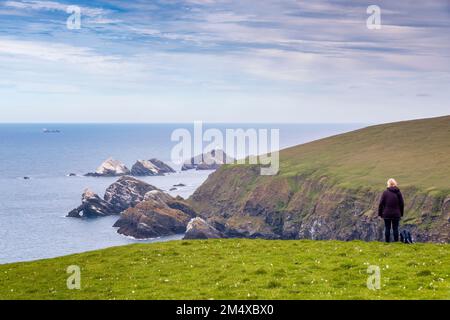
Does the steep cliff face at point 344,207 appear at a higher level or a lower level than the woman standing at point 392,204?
lower

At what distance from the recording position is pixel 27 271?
3553cm

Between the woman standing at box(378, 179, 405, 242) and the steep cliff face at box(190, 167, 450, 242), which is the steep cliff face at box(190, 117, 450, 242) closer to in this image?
the steep cliff face at box(190, 167, 450, 242)

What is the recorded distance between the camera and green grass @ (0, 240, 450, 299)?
27.1m

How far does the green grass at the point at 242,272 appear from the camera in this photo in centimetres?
2712

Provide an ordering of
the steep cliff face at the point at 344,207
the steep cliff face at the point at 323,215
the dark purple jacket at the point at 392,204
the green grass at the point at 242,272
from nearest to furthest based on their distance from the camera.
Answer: the green grass at the point at 242,272 → the dark purple jacket at the point at 392,204 → the steep cliff face at the point at 323,215 → the steep cliff face at the point at 344,207

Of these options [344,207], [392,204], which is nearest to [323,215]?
[344,207]

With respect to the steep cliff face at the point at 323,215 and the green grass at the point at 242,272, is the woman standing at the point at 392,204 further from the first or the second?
the steep cliff face at the point at 323,215

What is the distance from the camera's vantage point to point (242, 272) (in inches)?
1234

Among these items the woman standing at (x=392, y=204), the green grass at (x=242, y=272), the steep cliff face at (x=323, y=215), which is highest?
the woman standing at (x=392, y=204)

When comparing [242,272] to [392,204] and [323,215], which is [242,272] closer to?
[392,204]

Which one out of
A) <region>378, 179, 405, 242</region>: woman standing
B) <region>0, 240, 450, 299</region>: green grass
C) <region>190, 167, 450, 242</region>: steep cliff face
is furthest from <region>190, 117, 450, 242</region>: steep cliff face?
<region>0, 240, 450, 299</region>: green grass

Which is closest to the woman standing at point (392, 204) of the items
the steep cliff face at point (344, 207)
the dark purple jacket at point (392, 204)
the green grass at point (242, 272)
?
the dark purple jacket at point (392, 204)

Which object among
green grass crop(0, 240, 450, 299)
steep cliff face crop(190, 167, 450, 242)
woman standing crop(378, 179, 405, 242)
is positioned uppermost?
woman standing crop(378, 179, 405, 242)
